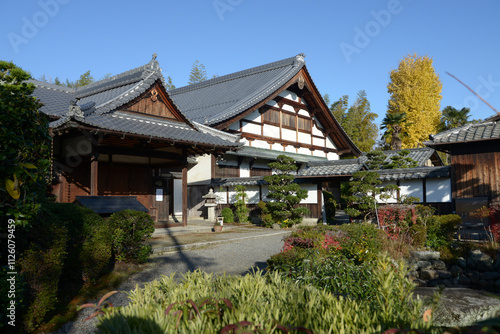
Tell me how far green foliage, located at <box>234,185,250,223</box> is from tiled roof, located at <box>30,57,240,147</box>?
320 cm

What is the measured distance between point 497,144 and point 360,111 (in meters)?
27.5

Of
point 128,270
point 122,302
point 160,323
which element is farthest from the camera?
point 128,270

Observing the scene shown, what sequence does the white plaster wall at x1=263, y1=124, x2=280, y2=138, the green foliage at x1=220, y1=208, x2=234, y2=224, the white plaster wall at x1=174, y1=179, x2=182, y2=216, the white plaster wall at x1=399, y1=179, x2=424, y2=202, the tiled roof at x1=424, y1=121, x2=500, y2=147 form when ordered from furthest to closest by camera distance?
the white plaster wall at x1=263, y1=124, x2=280, y2=138, the white plaster wall at x1=174, y1=179, x2=182, y2=216, the green foliage at x1=220, y1=208, x2=234, y2=224, the white plaster wall at x1=399, y1=179, x2=424, y2=202, the tiled roof at x1=424, y1=121, x2=500, y2=147

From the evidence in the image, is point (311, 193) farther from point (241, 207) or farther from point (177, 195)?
point (177, 195)

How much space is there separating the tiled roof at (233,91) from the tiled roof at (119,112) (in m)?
3.04

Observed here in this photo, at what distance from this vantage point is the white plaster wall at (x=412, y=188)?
A: 15.2 metres

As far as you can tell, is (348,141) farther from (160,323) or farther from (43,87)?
(160,323)

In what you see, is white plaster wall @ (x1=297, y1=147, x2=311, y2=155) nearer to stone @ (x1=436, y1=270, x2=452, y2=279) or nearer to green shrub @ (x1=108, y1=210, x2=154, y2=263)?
stone @ (x1=436, y1=270, x2=452, y2=279)

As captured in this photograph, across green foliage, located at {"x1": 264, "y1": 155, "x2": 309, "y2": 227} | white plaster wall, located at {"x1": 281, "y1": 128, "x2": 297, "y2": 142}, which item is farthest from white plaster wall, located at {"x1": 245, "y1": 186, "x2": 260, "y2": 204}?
white plaster wall, located at {"x1": 281, "y1": 128, "x2": 297, "y2": 142}

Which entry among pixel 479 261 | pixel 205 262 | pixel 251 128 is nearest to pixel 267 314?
pixel 205 262

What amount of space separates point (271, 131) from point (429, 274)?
14.2 m

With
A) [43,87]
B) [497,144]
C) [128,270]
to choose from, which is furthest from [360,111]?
[128,270]

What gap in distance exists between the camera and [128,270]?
7.21 m

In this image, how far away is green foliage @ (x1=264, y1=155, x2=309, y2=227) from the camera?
16.0 m
